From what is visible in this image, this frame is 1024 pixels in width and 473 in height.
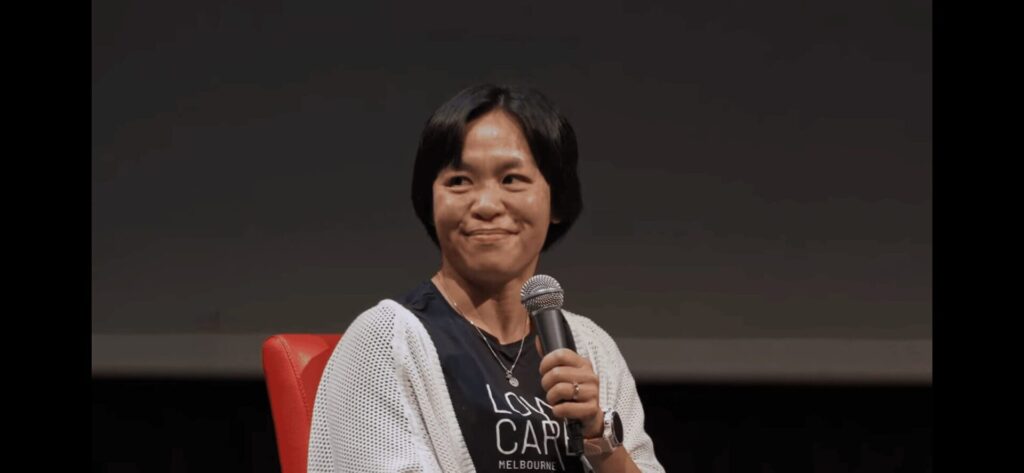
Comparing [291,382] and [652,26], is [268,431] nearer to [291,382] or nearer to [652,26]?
[291,382]

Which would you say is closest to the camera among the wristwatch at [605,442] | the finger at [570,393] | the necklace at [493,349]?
the finger at [570,393]

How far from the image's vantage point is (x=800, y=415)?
266cm

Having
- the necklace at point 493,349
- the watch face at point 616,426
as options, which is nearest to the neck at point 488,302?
the necklace at point 493,349

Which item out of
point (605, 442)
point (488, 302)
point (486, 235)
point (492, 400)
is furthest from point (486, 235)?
point (605, 442)

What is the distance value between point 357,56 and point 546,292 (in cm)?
130

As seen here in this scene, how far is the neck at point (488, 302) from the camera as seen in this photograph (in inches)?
70.2

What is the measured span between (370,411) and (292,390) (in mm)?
220

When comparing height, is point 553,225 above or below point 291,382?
above

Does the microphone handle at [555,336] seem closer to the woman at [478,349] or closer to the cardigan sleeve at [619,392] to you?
the woman at [478,349]

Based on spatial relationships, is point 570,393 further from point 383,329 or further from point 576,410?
point 383,329

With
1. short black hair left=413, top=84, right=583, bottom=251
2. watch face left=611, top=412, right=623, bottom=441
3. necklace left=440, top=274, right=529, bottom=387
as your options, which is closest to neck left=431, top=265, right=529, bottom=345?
necklace left=440, top=274, right=529, bottom=387

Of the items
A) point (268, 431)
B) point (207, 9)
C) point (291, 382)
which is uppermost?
point (207, 9)

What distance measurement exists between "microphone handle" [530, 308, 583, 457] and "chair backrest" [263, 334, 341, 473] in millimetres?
403

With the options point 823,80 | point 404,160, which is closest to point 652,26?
point 823,80
